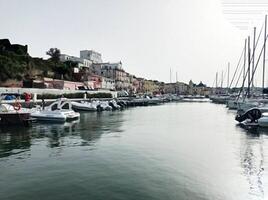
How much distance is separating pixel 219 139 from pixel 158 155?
34.2 ft

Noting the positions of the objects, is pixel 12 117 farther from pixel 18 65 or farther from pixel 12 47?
pixel 12 47

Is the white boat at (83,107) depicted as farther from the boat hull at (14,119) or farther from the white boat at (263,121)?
the white boat at (263,121)

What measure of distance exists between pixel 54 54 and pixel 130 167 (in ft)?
330

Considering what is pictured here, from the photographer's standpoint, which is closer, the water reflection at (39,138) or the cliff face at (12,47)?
the water reflection at (39,138)

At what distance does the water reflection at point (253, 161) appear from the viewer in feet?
46.1

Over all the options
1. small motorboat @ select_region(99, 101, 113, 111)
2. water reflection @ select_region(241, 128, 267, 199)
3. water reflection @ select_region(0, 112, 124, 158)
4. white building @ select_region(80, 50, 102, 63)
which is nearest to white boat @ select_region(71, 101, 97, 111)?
small motorboat @ select_region(99, 101, 113, 111)

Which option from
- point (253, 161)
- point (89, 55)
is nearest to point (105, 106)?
point (253, 161)

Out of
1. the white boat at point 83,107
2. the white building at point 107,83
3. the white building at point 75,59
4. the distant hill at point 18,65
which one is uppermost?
the white building at point 75,59

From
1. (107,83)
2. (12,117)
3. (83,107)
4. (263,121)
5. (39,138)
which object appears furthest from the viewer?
(107,83)

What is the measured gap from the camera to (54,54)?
112 metres

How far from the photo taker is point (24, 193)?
12.9 metres

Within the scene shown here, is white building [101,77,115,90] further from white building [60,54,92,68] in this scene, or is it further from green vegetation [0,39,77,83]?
green vegetation [0,39,77,83]

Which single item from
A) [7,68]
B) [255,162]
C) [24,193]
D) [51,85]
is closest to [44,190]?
[24,193]

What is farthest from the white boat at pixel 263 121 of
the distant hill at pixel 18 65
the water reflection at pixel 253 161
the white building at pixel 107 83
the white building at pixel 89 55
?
the white building at pixel 89 55
